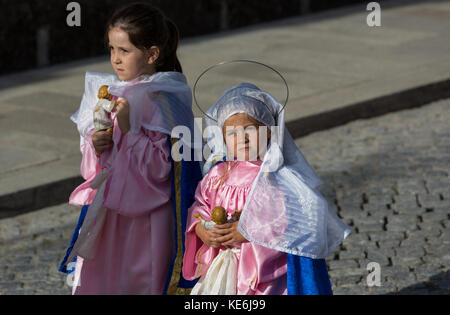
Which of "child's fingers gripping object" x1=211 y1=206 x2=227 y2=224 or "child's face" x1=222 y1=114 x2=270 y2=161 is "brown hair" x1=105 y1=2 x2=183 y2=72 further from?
"child's fingers gripping object" x1=211 y1=206 x2=227 y2=224

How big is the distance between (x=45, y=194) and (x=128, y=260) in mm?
2379

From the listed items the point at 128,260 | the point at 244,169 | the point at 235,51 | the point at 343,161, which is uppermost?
the point at 244,169

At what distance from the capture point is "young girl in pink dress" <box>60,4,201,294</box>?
11.8 ft

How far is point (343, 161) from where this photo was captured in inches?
266

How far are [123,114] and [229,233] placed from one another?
2.33 feet

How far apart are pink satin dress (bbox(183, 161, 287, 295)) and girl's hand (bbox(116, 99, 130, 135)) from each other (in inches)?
17.2

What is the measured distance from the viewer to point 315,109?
7895 millimetres

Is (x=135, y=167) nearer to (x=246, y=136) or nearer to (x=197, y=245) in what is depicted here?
(x=197, y=245)

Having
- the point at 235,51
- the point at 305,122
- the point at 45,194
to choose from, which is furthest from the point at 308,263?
the point at 235,51

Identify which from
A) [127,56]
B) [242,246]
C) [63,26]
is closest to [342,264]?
[242,246]

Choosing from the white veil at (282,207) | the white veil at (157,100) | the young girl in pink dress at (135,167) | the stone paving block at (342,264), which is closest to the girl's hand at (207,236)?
the white veil at (282,207)

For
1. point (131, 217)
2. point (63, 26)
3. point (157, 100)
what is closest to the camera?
point (157, 100)

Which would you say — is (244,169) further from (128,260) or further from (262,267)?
(128,260)

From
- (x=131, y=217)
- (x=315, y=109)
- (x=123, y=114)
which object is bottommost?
(x=315, y=109)
